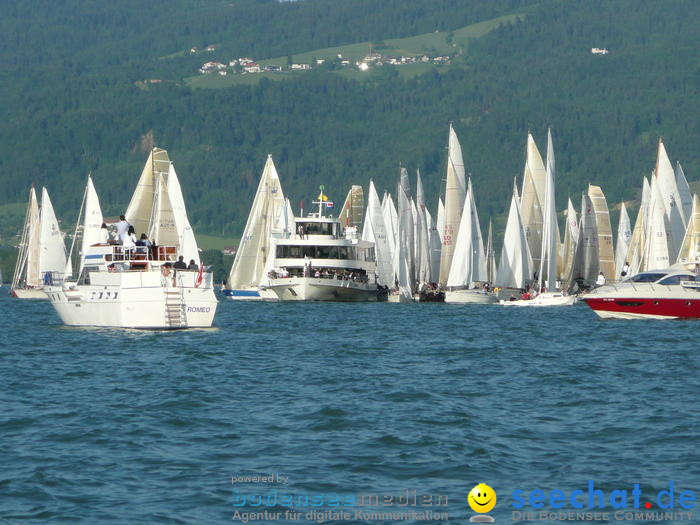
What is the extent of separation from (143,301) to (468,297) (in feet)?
179

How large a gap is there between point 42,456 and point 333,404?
8.40 m

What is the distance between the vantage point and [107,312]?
54594 mm

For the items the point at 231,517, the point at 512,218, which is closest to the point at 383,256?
the point at 512,218

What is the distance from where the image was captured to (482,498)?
22.8 m

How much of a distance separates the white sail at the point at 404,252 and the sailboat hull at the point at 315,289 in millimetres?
3549

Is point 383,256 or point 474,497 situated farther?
point 383,256

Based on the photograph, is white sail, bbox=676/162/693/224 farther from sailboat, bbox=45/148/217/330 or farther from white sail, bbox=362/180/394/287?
sailboat, bbox=45/148/217/330

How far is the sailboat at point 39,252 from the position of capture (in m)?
125

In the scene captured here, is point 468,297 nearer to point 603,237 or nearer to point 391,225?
point 603,237

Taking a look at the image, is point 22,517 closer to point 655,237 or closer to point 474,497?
point 474,497

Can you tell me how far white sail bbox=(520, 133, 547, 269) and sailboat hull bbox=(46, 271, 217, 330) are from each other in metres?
53.4

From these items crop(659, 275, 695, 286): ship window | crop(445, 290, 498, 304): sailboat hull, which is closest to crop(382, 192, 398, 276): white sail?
crop(445, 290, 498, 304): sailboat hull

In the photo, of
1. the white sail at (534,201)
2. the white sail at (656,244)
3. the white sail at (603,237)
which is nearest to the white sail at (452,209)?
the white sail at (534,201)

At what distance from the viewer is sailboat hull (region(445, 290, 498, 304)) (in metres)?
105
